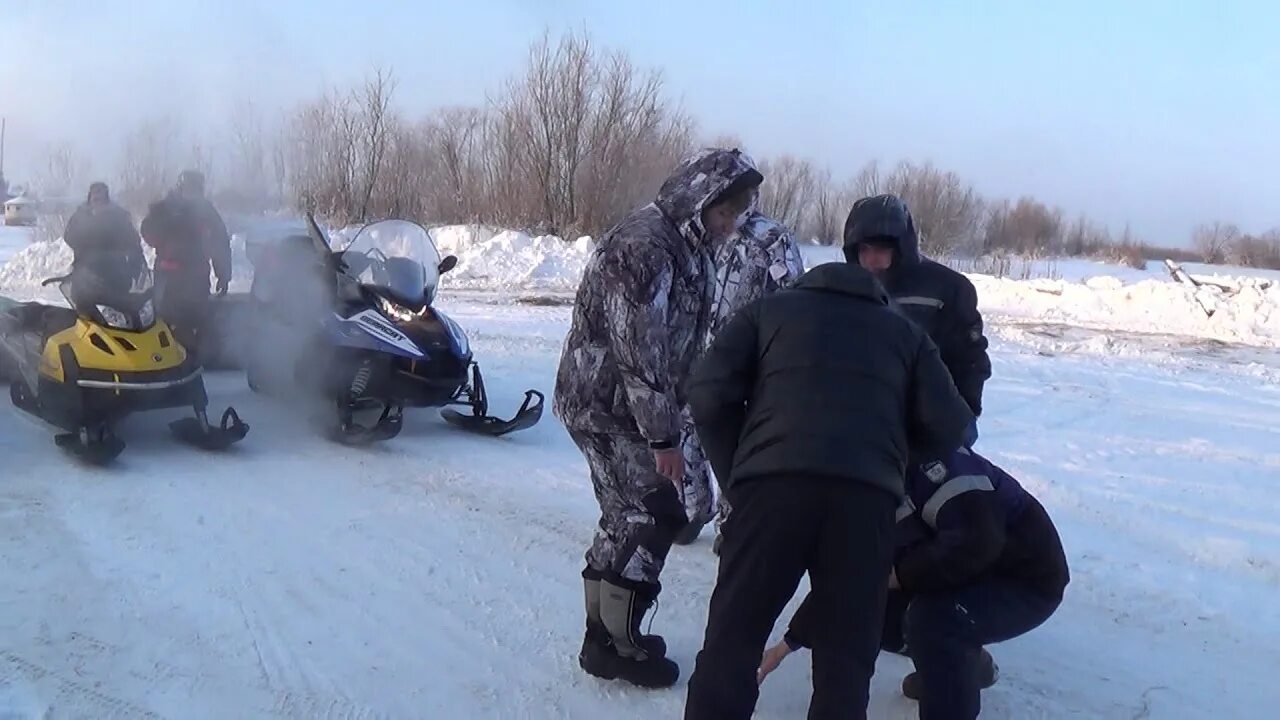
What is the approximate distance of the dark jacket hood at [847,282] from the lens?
2783 millimetres

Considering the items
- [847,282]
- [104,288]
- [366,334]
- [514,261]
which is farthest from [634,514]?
[514,261]

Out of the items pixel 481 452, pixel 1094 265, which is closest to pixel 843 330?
pixel 481 452

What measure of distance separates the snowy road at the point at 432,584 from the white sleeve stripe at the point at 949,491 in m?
0.81

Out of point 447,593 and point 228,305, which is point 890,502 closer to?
point 447,593

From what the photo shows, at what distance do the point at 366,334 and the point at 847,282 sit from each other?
4.36 meters

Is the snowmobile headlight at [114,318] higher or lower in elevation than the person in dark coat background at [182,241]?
lower

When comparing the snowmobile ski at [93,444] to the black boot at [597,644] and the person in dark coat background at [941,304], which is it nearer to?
the black boot at [597,644]

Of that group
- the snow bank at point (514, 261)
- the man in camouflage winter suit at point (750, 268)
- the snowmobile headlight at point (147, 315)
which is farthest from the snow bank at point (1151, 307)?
the snowmobile headlight at point (147, 315)

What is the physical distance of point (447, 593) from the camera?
4406 mm

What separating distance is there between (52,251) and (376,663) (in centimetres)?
1624

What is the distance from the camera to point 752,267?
498 centimetres

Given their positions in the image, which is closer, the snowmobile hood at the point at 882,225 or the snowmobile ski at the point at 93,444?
the snowmobile hood at the point at 882,225

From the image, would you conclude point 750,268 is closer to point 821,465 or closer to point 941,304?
point 941,304

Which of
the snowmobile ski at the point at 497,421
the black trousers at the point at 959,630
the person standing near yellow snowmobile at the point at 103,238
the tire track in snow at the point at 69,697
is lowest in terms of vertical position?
the tire track in snow at the point at 69,697
